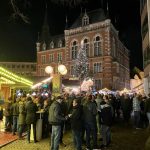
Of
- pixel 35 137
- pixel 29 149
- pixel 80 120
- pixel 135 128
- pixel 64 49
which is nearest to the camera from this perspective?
pixel 80 120

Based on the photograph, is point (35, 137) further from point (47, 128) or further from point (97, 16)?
point (97, 16)

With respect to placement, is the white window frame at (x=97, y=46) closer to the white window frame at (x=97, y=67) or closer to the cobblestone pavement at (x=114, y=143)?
the white window frame at (x=97, y=67)

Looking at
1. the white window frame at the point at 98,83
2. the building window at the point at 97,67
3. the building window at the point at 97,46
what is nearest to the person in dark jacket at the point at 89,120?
the white window frame at the point at 98,83

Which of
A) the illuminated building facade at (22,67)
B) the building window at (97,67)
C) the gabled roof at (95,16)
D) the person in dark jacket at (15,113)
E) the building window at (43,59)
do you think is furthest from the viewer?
the illuminated building facade at (22,67)

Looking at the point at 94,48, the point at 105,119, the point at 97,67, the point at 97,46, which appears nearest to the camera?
the point at 105,119

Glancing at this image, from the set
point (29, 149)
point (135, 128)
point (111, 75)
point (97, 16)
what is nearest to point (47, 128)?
point (29, 149)

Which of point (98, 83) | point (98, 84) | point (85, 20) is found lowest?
point (98, 84)

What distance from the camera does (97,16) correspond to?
50.6m

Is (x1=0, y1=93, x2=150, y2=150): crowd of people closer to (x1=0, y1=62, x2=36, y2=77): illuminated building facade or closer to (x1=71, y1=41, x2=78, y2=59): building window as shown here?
(x1=71, y1=41, x2=78, y2=59): building window

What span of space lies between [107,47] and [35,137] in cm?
3880

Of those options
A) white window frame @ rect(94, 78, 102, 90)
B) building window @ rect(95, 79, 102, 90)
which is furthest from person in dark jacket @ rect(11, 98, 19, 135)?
white window frame @ rect(94, 78, 102, 90)

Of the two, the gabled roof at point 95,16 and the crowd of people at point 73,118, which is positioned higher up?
the gabled roof at point 95,16

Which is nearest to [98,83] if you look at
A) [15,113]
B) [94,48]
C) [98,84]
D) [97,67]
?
[98,84]

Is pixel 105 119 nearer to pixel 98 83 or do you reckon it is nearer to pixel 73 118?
pixel 73 118
